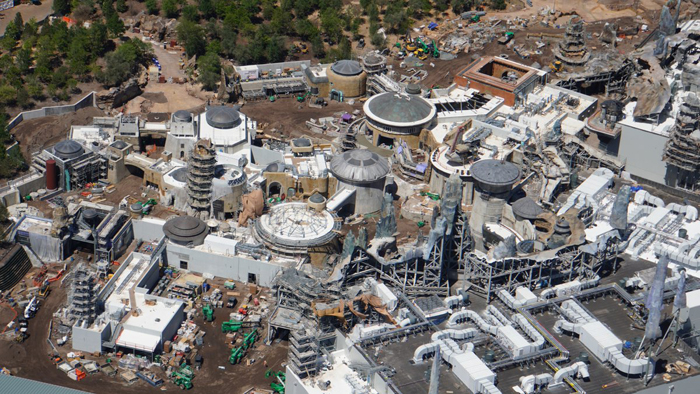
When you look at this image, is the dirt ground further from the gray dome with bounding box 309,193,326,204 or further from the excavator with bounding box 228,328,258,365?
the gray dome with bounding box 309,193,326,204

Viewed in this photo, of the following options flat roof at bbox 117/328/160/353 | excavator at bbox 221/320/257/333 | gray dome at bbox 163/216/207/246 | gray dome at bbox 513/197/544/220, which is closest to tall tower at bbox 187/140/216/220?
gray dome at bbox 163/216/207/246

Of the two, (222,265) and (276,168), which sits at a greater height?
(276,168)

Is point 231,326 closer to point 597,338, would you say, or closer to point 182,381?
point 182,381

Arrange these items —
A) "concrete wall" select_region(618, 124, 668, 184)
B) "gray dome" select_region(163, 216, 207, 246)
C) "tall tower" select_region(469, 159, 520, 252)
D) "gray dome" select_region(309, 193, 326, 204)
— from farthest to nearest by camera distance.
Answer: "concrete wall" select_region(618, 124, 668, 184) → "gray dome" select_region(309, 193, 326, 204) → "tall tower" select_region(469, 159, 520, 252) → "gray dome" select_region(163, 216, 207, 246)

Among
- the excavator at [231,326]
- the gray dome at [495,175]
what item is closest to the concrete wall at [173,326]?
the excavator at [231,326]

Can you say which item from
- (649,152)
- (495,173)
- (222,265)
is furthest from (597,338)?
(222,265)

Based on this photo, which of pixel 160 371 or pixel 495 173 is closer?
pixel 160 371

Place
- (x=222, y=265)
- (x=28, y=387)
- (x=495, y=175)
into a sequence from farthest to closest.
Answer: (x=495, y=175)
(x=222, y=265)
(x=28, y=387)
